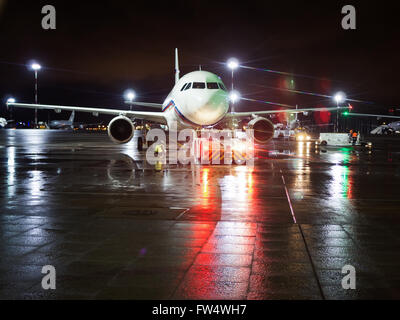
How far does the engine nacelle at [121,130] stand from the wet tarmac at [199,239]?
13097 mm

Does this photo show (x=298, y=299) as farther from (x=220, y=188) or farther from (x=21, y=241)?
(x=220, y=188)

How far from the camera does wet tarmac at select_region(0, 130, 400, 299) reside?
14.4ft

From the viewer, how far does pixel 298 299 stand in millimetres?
4066

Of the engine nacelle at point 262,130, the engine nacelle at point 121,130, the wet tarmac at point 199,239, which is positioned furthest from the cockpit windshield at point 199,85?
the wet tarmac at point 199,239

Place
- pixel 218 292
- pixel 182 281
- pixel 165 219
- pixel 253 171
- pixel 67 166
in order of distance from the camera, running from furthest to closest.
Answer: pixel 67 166 < pixel 253 171 < pixel 165 219 < pixel 182 281 < pixel 218 292

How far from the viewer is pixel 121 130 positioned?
25781mm

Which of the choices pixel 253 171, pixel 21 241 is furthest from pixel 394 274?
pixel 253 171

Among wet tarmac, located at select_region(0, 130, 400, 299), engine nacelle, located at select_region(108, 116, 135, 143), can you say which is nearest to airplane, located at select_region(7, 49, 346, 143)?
engine nacelle, located at select_region(108, 116, 135, 143)

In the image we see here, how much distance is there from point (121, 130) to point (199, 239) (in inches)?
800

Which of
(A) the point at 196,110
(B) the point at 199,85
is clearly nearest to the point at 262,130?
(B) the point at 199,85

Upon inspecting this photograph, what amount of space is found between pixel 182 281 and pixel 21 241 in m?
3.01

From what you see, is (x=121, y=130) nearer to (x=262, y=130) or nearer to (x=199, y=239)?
(x=262, y=130)

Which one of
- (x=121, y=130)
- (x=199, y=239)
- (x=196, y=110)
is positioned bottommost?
(x=199, y=239)

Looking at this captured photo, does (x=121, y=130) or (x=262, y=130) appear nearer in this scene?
(x=121, y=130)
